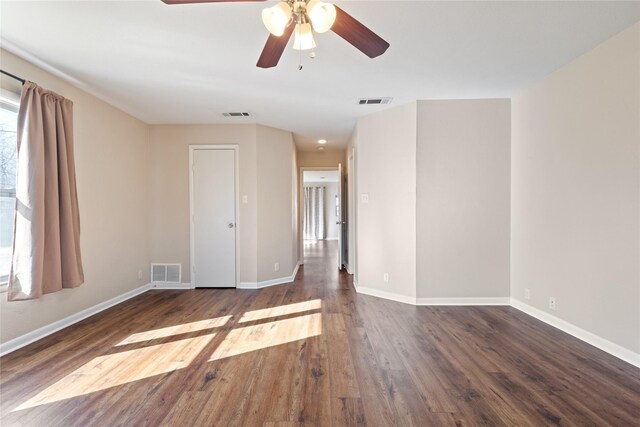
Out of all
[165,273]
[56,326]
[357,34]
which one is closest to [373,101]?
[357,34]

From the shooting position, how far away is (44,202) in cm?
264

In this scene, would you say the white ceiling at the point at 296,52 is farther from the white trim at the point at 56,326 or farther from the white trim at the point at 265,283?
the white trim at the point at 265,283

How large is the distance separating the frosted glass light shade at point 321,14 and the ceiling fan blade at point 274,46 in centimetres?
23

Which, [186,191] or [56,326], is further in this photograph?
[186,191]

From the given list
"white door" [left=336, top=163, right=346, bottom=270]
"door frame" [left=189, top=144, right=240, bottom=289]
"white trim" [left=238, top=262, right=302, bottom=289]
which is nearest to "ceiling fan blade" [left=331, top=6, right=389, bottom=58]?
"door frame" [left=189, top=144, right=240, bottom=289]

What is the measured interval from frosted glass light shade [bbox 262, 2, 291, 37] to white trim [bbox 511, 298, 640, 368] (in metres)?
3.33

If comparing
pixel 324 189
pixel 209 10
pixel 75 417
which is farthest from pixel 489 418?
pixel 324 189

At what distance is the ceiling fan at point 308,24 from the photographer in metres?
1.46

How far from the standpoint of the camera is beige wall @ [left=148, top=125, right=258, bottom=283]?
15.1 feet

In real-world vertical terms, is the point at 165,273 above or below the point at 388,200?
below

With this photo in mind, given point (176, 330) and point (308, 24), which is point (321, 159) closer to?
point (176, 330)

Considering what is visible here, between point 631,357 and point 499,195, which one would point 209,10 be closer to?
point 499,195

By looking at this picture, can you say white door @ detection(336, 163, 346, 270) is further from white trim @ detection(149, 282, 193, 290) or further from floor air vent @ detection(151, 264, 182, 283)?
floor air vent @ detection(151, 264, 182, 283)

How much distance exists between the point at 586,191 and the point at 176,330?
13.2 ft
